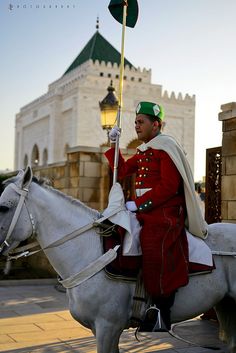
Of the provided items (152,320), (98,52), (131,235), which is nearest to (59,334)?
(152,320)

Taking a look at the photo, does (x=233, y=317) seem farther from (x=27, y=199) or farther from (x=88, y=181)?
(x=88, y=181)

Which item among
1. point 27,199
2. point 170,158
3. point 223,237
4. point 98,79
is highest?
point 98,79

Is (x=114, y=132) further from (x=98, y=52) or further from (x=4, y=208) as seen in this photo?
(x=98, y=52)

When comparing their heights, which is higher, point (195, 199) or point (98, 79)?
point (98, 79)

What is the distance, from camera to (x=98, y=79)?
155 ft

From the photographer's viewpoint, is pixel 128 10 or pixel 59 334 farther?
pixel 59 334

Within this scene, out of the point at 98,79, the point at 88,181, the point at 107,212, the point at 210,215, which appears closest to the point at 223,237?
the point at 107,212

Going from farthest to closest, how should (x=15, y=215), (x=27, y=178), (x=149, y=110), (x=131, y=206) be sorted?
(x=149, y=110) → (x=131, y=206) → (x=27, y=178) → (x=15, y=215)

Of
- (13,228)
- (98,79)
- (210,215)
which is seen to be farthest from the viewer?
(98,79)

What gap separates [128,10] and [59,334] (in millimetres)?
4153

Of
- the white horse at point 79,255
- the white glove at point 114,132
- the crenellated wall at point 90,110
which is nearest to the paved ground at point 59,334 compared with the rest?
the white horse at point 79,255

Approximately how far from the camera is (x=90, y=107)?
46.0 m

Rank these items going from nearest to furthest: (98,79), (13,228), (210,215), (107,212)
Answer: (13,228) → (107,212) → (210,215) → (98,79)

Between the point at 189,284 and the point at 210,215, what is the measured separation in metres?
3.72
